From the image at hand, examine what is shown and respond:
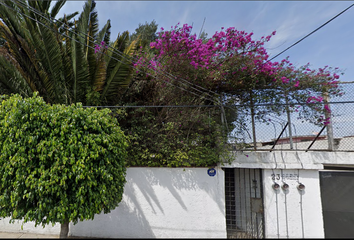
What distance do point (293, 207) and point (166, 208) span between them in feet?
9.36

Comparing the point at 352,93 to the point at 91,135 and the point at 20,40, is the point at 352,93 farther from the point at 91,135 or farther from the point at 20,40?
the point at 20,40

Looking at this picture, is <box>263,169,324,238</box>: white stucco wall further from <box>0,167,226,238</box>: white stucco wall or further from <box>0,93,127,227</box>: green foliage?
<box>0,93,127,227</box>: green foliage

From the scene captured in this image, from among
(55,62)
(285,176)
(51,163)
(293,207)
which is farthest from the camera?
(55,62)

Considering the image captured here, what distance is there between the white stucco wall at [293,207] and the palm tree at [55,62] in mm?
4587

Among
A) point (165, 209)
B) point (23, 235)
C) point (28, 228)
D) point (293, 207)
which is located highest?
point (293, 207)

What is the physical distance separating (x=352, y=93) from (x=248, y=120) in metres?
2.46

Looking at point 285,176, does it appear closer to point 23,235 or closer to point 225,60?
point 225,60

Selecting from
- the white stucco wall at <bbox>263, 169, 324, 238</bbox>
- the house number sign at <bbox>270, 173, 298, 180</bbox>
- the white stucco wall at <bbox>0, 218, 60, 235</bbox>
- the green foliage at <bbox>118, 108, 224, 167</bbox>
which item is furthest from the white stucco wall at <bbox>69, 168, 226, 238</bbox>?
the house number sign at <bbox>270, 173, 298, 180</bbox>

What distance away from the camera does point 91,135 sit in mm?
3143

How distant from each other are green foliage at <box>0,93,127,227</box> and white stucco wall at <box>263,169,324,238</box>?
11.5 feet

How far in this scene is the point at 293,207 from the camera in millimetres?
4086

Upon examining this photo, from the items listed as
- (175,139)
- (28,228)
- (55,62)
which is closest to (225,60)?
(175,139)

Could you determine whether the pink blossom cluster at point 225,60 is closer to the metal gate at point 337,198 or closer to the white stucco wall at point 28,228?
the metal gate at point 337,198

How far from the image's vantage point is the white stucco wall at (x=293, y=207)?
399cm
